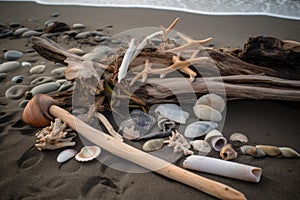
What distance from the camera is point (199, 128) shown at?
2295mm

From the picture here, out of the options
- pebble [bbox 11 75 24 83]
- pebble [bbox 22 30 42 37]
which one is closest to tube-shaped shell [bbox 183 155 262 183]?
pebble [bbox 11 75 24 83]

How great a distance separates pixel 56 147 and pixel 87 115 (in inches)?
13.5

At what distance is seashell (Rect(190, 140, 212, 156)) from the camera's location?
217 cm

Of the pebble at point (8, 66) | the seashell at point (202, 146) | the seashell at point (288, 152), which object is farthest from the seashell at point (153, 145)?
the pebble at point (8, 66)

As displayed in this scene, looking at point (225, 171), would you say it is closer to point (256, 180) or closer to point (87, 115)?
point (256, 180)

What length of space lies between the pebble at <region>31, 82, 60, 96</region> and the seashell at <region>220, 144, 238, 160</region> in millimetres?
1731

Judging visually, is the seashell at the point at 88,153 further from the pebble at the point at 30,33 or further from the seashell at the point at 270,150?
the pebble at the point at 30,33

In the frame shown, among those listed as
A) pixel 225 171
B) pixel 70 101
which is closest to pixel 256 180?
pixel 225 171

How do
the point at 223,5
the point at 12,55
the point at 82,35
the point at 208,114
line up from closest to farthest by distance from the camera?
the point at 208,114 → the point at 12,55 → the point at 82,35 → the point at 223,5

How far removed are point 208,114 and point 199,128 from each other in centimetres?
16

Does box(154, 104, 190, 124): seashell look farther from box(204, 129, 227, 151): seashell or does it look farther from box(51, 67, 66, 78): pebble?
box(51, 67, 66, 78): pebble

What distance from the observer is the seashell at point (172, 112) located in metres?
2.41

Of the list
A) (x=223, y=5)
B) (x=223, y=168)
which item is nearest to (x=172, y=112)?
(x=223, y=168)

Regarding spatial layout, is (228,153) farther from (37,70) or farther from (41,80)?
(37,70)
